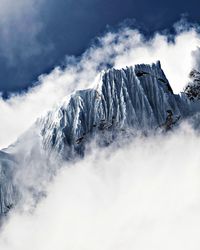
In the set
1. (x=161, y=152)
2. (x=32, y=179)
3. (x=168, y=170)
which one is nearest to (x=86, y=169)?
(x=32, y=179)

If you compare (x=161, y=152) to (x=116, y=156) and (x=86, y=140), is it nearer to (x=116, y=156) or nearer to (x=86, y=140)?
(x=116, y=156)

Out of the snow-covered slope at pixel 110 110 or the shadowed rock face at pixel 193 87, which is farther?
the shadowed rock face at pixel 193 87

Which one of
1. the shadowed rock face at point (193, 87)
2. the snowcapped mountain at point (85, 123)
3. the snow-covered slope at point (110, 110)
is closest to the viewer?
the snowcapped mountain at point (85, 123)

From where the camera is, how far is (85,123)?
100750mm

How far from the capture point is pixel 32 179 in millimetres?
95688

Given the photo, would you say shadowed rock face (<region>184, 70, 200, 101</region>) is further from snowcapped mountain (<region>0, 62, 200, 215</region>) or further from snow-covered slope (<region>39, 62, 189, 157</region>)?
snow-covered slope (<region>39, 62, 189, 157</region>)

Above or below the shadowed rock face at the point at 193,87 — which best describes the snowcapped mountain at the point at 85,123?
below

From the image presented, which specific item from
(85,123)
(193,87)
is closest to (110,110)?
(85,123)

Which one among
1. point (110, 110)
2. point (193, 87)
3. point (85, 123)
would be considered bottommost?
point (85, 123)

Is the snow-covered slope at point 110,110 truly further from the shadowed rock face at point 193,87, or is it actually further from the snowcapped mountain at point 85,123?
the shadowed rock face at point 193,87

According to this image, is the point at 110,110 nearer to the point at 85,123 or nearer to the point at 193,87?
the point at 85,123

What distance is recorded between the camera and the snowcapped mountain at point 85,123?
313 ft

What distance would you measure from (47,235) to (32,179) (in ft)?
65.0

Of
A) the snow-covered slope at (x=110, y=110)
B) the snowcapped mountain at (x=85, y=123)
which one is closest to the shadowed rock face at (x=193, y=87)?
the snowcapped mountain at (x=85, y=123)
